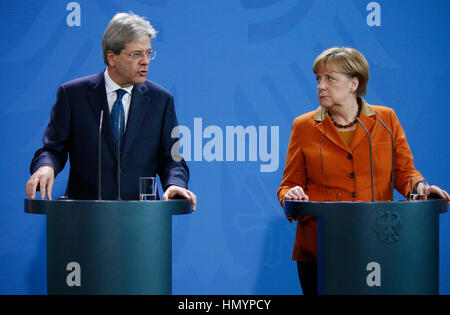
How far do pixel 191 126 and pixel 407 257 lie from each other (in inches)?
84.8

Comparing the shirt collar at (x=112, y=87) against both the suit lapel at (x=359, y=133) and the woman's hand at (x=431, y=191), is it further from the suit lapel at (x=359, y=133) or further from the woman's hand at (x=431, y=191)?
the woman's hand at (x=431, y=191)

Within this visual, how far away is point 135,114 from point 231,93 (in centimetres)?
138

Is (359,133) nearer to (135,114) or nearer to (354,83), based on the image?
(354,83)

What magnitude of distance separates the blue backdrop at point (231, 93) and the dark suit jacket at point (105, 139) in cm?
116

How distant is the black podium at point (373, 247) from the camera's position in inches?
82.4

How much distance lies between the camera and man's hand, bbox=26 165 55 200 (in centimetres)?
229

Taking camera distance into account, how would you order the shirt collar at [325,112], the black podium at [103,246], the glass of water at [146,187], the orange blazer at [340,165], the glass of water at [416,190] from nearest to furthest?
the black podium at [103,246] < the glass of water at [146,187] < the glass of water at [416,190] < the orange blazer at [340,165] < the shirt collar at [325,112]

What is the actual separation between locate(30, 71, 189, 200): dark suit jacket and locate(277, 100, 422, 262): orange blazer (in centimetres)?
59

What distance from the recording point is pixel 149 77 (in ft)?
12.9

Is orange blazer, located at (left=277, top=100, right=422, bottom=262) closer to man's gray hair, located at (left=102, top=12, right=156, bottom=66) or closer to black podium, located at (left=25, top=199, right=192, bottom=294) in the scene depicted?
black podium, located at (left=25, top=199, right=192, bottom=294)

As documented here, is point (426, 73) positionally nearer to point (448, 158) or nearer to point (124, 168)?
point (448, 158)

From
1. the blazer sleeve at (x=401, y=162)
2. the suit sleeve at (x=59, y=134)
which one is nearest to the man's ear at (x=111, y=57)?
the suit sleeve at (x=59, y=134)
